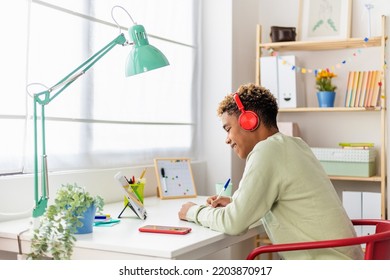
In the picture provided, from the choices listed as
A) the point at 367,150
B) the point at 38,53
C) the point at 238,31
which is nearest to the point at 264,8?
the point at 238,31

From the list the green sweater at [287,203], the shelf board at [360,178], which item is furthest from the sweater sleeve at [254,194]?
the shelf board at [360,178]

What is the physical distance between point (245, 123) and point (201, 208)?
A: 14.0 inches

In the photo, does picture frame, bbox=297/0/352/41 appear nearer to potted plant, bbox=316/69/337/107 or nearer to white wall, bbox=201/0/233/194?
potted plant, bbox=316/69/337/107

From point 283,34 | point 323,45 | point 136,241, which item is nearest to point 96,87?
point 136,241

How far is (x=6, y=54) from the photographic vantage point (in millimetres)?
2232

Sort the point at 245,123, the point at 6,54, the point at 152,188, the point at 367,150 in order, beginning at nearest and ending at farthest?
1. the point at 245,123
2. the point at 6,54
3. the point at 152,188
4. the point at 367,150

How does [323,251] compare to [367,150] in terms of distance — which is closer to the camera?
[323,251]

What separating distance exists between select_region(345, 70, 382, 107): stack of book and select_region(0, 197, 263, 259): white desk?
1.50 m

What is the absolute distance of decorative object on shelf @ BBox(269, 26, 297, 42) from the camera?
3.59m

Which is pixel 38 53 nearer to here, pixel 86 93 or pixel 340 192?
pixel 86 93

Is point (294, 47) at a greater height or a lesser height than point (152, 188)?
greater

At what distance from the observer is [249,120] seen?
1.98 meters

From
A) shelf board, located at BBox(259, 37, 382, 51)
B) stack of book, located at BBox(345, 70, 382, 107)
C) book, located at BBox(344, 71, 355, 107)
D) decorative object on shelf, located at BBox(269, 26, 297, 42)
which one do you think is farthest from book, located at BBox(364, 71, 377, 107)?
decorative object on shelf, located at BBox(269, 26, 297, 42)

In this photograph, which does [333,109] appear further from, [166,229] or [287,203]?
[166,229]
